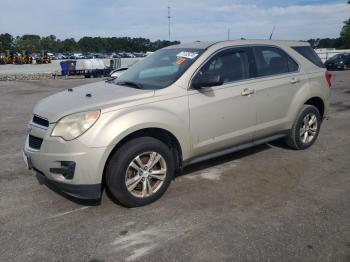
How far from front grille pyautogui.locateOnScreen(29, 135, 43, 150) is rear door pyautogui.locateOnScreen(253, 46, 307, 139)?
277cm

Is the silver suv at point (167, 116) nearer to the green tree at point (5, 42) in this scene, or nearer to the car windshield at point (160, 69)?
the car windshield at point (160, 69)

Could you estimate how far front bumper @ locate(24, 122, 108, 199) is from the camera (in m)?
3.58

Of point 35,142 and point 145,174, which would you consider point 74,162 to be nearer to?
point 35,142

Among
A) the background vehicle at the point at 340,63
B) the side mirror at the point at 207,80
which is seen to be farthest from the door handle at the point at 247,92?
the background vehicle at the point at 340,63

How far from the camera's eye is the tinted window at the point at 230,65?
4617mm

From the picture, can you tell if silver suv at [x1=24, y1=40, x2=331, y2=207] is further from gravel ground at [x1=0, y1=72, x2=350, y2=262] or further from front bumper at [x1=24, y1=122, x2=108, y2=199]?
gravel ground at [x1=0, y1=72, x2=350, y2=262]

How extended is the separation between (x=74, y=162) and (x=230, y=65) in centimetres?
238

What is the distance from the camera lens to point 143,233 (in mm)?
3512

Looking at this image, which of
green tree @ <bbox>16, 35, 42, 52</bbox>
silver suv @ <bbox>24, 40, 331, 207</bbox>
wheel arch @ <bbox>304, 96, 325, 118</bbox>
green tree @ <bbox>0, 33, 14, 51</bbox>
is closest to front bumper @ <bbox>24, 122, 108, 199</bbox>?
silver suv @ <bbox>24, 40, 331, 207</bbox>

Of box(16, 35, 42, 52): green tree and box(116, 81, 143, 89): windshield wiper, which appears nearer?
box(116, 81, 143, 89): windshield wiper

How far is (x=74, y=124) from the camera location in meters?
3.66

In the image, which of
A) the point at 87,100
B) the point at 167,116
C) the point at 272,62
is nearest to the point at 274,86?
the point at 272,62

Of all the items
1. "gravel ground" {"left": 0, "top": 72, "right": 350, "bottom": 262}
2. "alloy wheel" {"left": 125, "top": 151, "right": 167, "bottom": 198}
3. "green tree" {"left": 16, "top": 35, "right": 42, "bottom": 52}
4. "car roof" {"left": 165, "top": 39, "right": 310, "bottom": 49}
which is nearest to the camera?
"gravel ground" {"left": 0, "top": 72, "right": 350, "bottom": 262}

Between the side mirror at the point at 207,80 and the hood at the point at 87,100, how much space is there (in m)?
0.56
